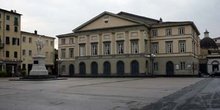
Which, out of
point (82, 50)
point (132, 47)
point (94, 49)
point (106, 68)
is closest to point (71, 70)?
point (82, 50)

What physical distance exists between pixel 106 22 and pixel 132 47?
335 inches

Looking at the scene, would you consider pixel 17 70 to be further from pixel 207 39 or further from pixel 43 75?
pixel 207 39

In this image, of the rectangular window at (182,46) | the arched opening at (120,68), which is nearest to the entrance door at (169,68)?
the rectangular window at (182,46)

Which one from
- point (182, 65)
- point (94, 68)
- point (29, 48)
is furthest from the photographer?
point (29, 48)

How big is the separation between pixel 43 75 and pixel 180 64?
2842 cm

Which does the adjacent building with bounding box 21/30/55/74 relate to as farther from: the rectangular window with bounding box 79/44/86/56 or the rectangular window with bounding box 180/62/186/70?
the rectangular window with bounding box 180/62/186/70

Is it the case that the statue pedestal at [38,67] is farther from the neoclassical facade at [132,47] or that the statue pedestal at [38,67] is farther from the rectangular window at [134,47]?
the rectangular window at [134,47]

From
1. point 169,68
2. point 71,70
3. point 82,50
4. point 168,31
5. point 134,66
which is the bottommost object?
point 71,70

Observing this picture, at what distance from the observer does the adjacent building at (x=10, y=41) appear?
198 ft

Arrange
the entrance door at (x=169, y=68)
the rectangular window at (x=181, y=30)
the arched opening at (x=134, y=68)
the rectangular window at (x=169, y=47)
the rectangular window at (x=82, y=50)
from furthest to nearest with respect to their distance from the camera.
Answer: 1. the rectangular window at (x=82, y=50)
2. the rectangular window at (x=169, y=47)
3. the arched opening at (x=134, y=68)
4. the entrance door at (x=169, y=68)
5. the rectangular window at (x=181, y=30)

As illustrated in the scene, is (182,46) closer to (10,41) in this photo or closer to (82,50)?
(82,50)

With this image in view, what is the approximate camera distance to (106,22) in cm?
6006

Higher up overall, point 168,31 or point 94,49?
point 168,31

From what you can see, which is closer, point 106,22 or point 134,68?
point 134,68
